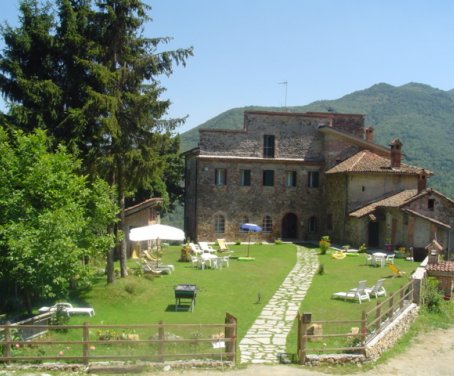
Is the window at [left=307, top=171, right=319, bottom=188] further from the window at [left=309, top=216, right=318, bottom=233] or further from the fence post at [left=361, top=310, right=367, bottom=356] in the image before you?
the fence post at [left=361, top=310, right=367, bottom=356]

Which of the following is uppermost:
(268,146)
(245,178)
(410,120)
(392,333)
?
(410,120)

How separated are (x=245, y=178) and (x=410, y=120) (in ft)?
312

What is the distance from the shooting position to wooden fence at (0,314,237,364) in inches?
477

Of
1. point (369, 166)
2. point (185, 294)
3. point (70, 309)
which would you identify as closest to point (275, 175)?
point (369, 166)

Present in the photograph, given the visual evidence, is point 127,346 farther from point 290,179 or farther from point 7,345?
point 290,179

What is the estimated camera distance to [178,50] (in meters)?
20.7

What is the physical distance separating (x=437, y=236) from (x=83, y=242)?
20683 millimetres

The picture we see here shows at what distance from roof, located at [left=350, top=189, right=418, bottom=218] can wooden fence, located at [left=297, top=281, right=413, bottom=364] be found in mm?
16243

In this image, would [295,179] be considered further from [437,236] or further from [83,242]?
[83,242]

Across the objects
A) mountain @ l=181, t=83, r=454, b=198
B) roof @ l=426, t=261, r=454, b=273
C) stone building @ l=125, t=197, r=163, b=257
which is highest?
mountain @ l=181, t=83, r=454, b=198

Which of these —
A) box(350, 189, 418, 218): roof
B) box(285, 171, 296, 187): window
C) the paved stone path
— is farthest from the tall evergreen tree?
box(285, 171, 296, 187): window

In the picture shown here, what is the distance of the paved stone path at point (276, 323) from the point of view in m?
13.3

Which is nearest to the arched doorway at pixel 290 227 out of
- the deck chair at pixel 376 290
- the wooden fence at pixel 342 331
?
the deck chair at pixel 376 290

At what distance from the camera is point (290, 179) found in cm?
3928
